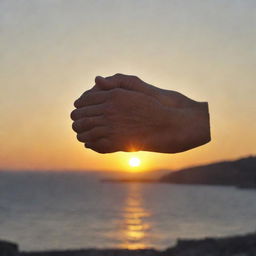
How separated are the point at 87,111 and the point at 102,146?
6.7 inches

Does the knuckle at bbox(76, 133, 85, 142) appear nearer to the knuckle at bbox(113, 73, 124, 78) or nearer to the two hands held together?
the two hands held together

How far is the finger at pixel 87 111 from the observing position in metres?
2.48

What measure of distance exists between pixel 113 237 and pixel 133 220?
31.8m

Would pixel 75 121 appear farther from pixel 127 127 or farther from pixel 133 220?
pixel 133 220

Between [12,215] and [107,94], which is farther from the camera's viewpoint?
[12,215]

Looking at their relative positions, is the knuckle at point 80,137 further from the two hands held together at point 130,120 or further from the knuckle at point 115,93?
the knuckle at point 115,93

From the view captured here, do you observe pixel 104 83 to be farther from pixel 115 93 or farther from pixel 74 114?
pixel 74 114

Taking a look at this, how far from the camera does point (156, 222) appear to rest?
118m

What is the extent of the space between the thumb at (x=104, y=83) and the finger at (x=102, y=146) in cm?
24

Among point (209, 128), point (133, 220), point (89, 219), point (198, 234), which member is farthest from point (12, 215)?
point (209, 128)

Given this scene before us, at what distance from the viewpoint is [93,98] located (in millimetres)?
2502

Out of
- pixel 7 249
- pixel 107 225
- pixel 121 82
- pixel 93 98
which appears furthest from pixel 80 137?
pixel 107 225

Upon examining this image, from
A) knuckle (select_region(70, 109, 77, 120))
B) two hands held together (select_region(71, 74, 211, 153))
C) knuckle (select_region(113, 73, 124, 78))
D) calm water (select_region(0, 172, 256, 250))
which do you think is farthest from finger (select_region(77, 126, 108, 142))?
calm water (select_region(0, 172, 256, 250))

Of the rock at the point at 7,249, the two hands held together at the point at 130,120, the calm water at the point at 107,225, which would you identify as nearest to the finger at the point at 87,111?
the two hands held together at the point at 130,120
